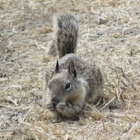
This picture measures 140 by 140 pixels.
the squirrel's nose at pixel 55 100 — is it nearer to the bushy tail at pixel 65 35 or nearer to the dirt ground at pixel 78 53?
the dirt ground at pixel 78 53

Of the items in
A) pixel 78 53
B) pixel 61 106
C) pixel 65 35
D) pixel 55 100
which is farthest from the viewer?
pixel 78 53

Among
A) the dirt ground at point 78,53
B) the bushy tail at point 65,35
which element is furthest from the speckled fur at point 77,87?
the bushy tail at point 65,35

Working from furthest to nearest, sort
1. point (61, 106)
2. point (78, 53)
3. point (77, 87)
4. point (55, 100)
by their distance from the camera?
point (78, 53), point (77, 87), point (61, 106), point (55, 100)

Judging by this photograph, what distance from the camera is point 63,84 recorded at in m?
4.16

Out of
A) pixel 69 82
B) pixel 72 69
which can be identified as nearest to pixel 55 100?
pixel 69 82

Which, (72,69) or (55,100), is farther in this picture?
(72,69)

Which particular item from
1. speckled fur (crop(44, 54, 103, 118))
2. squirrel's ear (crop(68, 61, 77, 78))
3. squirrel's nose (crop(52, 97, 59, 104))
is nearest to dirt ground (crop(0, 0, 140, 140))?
speckled fur (crop(44, 54, 103, 118))

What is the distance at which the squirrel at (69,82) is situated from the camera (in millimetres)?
4129

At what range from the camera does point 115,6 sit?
24.8ft

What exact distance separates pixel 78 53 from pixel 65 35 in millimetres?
1004

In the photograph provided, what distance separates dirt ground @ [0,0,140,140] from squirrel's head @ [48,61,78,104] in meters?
0.30

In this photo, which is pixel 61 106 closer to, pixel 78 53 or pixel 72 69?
pixel 72 69

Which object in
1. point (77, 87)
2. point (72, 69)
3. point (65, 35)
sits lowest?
point (77, 87)

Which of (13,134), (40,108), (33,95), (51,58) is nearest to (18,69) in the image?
(51,58)
